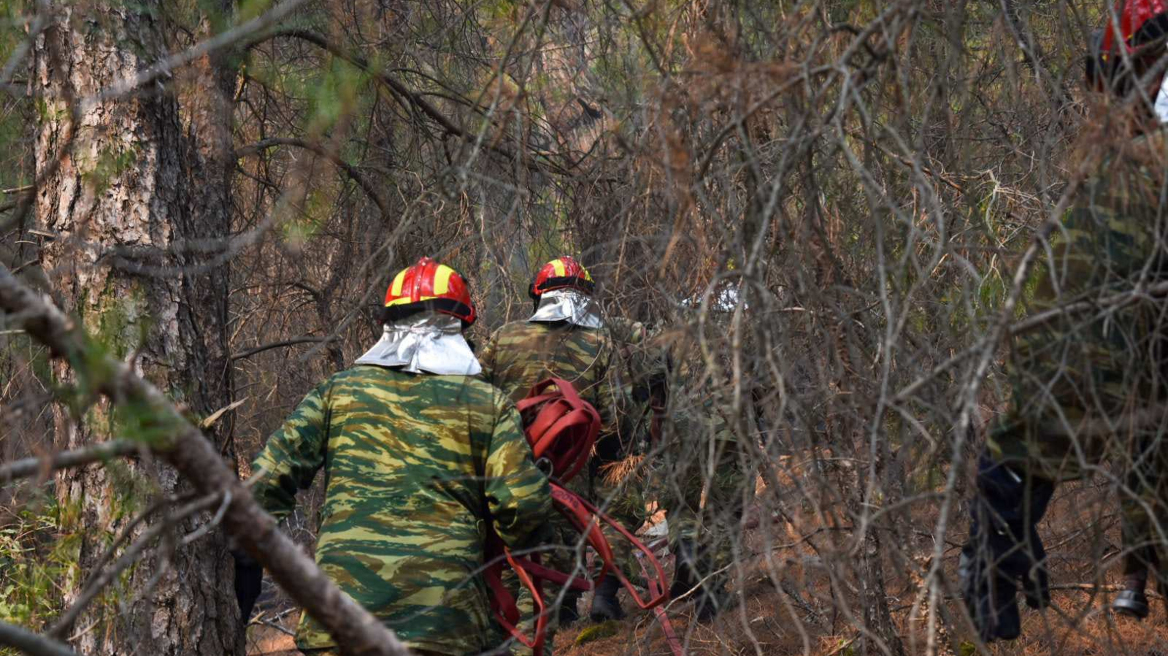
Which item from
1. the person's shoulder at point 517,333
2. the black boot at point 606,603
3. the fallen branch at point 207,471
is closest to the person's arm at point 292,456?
the person's shoulder at point 517,333

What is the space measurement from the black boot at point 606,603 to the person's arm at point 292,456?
3051 mm

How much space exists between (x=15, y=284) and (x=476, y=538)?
257 centimetres

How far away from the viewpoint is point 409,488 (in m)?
3.83

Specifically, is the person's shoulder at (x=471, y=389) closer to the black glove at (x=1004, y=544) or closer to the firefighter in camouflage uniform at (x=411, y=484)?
the firefighter in camouflage uniform at (x=411, y=484)

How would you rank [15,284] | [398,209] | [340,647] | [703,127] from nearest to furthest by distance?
1. [15,284]
2. [340,647]
3. [703,127]
4. [398,209]

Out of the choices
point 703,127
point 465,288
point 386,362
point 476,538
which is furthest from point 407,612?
point 703,127

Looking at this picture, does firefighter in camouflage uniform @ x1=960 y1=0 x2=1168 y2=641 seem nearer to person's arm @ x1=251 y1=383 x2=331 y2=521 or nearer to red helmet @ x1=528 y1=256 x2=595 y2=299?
person's arm @ x1=251 y1=383 x2=331 y2=521

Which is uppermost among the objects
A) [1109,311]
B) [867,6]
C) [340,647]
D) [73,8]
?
[73,8]

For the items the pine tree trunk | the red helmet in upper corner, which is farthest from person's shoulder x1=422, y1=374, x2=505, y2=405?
the red helmet in upper corner

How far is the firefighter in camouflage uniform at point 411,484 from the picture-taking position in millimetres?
3758

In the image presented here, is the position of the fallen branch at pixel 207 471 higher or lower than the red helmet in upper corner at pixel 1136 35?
lower

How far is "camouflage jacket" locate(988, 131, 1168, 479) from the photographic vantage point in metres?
1.96

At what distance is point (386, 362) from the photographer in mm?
3979

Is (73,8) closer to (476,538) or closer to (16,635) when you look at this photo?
(476,538)
